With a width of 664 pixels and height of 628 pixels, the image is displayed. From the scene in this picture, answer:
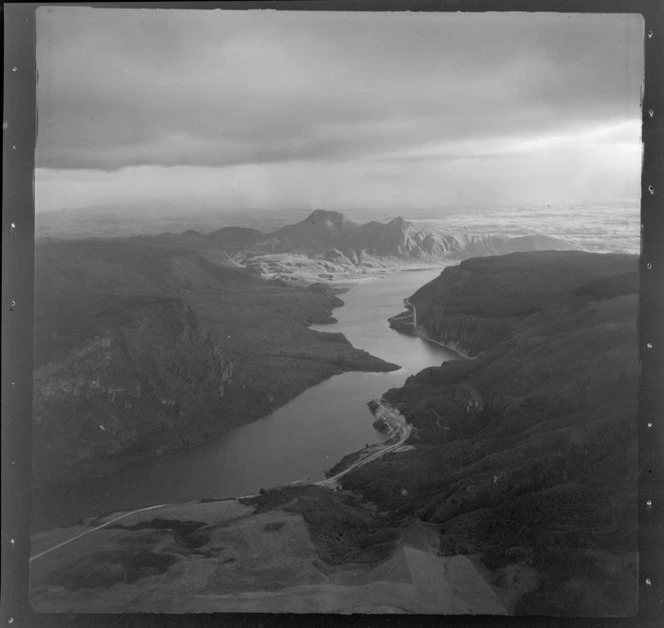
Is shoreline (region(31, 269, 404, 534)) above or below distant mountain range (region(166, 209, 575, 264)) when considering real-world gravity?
below

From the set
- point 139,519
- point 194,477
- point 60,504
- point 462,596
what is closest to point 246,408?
point 194,477

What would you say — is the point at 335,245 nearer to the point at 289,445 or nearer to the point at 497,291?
the point at 497,291

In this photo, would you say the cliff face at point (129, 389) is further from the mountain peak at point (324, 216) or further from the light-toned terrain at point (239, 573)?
the mountain peak at point (324, 216)

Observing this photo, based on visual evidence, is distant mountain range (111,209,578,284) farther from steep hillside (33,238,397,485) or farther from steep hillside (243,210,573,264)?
steep hillside (33,238,397,485)

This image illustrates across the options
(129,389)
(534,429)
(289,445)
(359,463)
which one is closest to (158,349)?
(129,389)

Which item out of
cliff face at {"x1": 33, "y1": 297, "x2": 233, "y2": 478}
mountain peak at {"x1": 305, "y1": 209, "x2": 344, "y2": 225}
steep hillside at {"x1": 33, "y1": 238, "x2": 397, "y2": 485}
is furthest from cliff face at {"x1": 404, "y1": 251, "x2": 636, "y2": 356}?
cliff face at {"x1": 33, "y1": 297, "x2": 233, "y2": 478}

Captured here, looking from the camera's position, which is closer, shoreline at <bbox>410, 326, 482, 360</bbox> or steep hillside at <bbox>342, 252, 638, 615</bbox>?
steep hillside at <bbox>342, 252, 638, 615</bbox>
